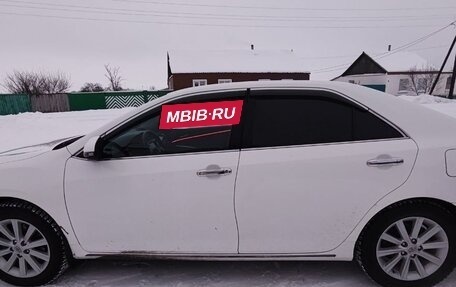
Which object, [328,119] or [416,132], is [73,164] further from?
[416,132]

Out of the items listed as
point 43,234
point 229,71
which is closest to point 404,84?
point 229,71

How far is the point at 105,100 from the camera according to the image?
2402cm

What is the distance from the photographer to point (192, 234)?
239 cm

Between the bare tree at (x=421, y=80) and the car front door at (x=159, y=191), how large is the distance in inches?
1662

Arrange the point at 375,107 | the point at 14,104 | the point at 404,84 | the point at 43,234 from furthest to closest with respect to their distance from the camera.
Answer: the point at 404,84 → the point at 14,104 → the point at 43,234 → the point at 375,107

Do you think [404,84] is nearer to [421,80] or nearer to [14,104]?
[421,80]

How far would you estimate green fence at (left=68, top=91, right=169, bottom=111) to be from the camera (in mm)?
23703

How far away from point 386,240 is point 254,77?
95.7ft

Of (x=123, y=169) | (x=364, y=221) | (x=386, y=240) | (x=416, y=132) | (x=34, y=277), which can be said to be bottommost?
(x=34, y=277)

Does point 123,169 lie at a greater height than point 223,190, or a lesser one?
greater

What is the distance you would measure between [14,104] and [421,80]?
137 ft

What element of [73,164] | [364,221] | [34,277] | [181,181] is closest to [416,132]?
[364,221]

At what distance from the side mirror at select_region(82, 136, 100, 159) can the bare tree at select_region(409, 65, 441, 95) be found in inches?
1679

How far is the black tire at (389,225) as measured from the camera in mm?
2305
